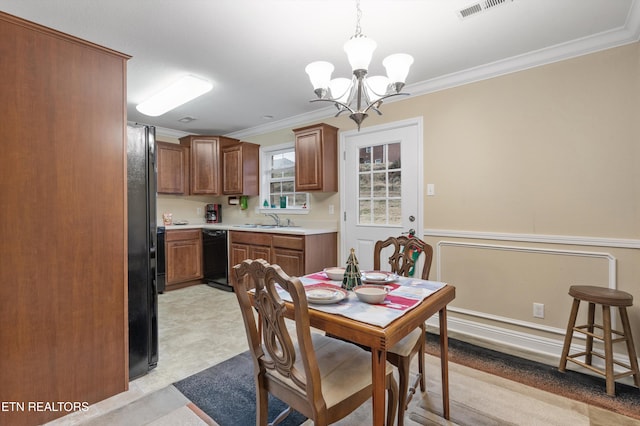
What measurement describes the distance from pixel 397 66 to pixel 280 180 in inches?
125

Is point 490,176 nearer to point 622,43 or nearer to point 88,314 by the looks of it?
point 622,43

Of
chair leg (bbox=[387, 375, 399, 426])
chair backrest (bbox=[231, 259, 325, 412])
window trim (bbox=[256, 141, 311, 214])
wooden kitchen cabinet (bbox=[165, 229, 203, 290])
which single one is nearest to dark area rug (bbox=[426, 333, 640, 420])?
chair leg (bbox=[387, 375, 399, 426])

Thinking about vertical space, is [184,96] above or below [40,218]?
above

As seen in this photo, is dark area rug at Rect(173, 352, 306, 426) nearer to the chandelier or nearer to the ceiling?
the chandelier

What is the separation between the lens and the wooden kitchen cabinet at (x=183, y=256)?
4.35 m

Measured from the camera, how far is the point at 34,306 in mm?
1616

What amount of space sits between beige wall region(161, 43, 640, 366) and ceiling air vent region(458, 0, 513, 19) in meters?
0.94

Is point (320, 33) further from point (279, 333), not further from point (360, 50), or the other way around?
point (279, 333)

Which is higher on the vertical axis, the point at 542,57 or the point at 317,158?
the point at 542,57

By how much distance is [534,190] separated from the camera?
2553 mm

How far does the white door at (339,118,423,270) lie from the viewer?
3.22 m

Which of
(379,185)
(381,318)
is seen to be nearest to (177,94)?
(379,185)

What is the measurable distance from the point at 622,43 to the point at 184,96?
149 inches

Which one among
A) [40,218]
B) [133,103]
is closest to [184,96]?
[133,103]
